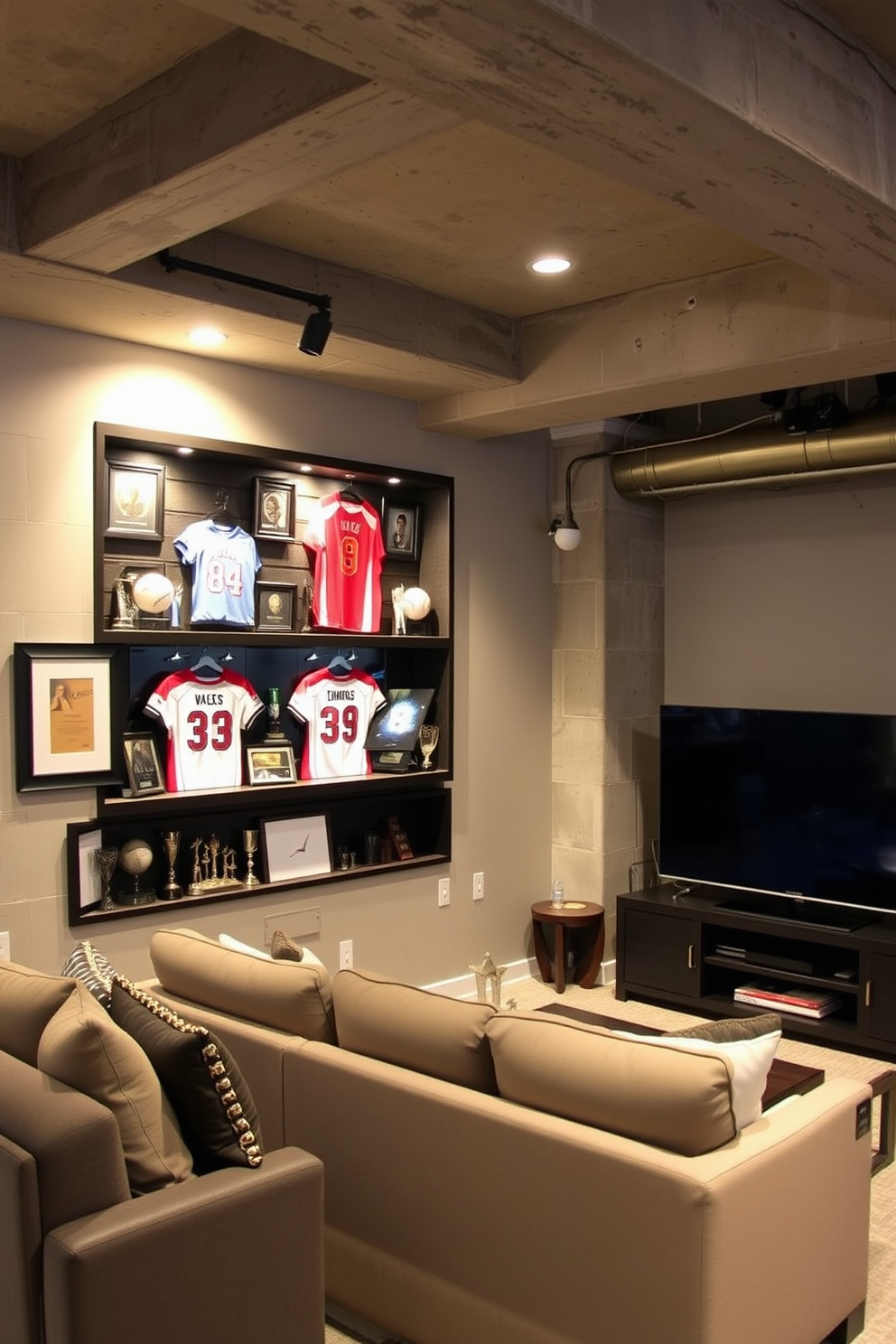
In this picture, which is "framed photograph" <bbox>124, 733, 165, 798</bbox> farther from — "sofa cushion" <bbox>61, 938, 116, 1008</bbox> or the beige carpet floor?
the beige carpet floor

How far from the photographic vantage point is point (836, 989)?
15.6 ft

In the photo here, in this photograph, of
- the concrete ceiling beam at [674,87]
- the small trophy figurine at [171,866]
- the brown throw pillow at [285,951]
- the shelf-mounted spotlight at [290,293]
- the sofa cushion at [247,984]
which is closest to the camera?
the concrete ceiling beam at [674,87]

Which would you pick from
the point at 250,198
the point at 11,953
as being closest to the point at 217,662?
the point at 11,953

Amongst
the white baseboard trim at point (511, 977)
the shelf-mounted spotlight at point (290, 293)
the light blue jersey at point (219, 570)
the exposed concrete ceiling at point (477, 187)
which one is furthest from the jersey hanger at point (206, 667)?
the white baseboard trim at point (511, 977)

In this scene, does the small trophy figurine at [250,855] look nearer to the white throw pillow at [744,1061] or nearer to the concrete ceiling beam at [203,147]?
the concrete ceiling beam at [203,147]

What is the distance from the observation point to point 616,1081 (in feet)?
7.61

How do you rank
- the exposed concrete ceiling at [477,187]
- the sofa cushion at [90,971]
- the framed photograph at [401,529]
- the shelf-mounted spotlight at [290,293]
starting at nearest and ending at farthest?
the exposed concrete ceiling at [477,187]
the sofa cushion at [90,971]
the shelf-mounted spotlight at [290,293]
the framed photograph at [401,529]

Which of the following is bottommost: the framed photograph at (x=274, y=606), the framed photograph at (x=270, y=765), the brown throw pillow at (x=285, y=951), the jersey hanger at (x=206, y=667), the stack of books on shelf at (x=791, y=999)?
the stack of books on shelf at (x=791, y=999)

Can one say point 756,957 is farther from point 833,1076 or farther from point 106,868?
point 106,868

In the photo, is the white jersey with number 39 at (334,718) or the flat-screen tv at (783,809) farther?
the white jersey with number 39 at (334,718)

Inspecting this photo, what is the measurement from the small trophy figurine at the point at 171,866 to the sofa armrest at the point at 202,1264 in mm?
2155

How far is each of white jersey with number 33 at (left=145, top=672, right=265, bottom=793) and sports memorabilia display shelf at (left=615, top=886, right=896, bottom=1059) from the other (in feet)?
6.44

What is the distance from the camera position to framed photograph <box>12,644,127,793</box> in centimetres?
391

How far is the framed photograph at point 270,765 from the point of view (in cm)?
466
